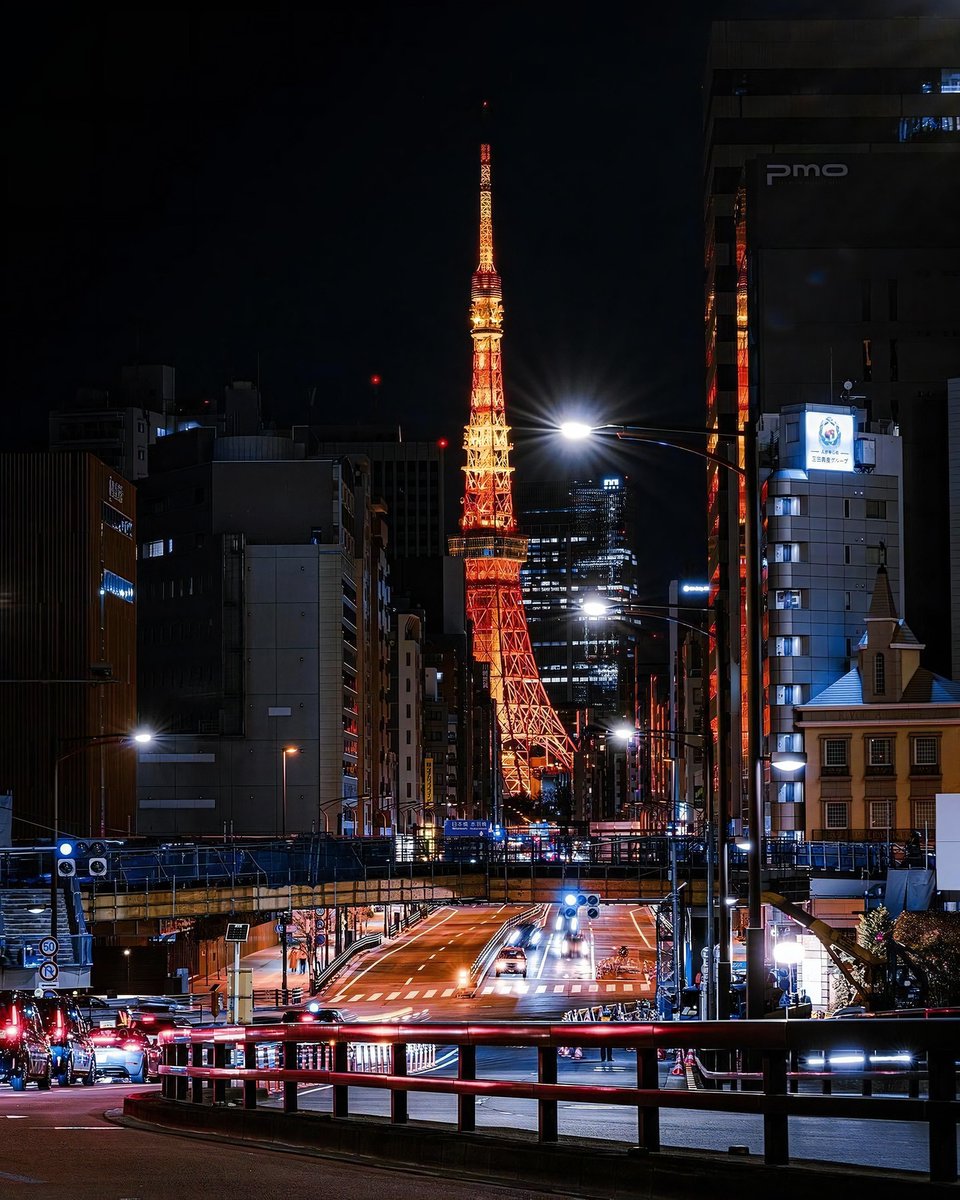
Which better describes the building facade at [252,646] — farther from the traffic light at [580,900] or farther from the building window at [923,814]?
the traffic light at [580,900]

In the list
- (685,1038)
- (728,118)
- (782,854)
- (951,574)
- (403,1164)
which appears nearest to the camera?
(685,1038)

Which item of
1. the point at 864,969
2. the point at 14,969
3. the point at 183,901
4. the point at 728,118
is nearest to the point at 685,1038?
the point at 864,969

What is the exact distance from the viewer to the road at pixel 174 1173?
13008 millimetres

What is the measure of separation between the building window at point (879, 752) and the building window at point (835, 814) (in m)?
2.62

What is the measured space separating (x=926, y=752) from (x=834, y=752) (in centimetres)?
478

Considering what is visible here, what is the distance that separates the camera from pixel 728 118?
175125mm

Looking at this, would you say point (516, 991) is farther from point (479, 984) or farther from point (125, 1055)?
point (125, 1055)

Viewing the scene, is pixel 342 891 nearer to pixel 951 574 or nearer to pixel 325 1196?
pixel 951 574

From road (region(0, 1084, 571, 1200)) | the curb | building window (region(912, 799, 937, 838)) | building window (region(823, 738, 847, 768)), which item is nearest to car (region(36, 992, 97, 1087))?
road (region(0, 1084, 571, 1200))

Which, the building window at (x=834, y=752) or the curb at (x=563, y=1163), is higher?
the building window at (x=834, y=752)

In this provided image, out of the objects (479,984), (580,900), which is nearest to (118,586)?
(479,984)

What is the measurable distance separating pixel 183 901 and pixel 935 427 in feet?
235

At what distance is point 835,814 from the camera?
10481cm

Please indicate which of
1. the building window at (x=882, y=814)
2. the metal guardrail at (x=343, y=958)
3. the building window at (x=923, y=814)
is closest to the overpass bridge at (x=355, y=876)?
the metal guardrail at (x=343, y=958)
